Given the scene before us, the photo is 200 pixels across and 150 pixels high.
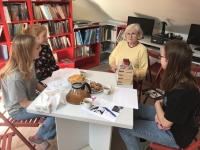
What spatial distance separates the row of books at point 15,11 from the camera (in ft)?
7.48

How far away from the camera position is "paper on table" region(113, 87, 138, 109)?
4.22ft

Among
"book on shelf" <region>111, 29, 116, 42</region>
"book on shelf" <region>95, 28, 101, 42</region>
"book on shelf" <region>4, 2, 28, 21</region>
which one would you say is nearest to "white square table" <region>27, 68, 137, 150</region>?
"book on shelf" <region>4, 2, 28, 21</region>

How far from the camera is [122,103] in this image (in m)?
1.29

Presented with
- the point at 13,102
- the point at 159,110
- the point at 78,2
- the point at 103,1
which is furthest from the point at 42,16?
the point at 159,110

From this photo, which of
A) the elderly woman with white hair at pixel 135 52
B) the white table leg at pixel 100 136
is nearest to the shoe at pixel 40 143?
the white table leg at pixel 100 136

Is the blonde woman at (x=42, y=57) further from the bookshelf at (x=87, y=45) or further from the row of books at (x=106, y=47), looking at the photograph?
the row of books at (x=106, y=47)

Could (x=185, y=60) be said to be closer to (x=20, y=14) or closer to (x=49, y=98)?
(x=49, y=98)

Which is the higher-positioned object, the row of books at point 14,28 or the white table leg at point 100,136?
the row of books at point 14,28

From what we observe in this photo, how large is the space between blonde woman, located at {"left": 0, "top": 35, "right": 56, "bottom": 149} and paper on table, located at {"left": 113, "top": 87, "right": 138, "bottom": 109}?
56 cm

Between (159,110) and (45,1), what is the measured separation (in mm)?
2358

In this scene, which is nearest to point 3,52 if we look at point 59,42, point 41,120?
point 59,42

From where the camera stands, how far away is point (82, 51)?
346cm

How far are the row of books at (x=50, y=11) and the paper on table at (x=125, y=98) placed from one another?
6.05 feet

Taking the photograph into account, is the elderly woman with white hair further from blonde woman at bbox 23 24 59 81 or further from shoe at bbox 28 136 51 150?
shoe at bbox 28 136 51 150
